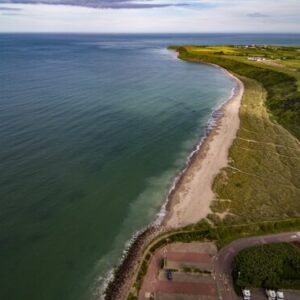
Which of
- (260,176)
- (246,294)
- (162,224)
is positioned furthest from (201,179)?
(246,294)

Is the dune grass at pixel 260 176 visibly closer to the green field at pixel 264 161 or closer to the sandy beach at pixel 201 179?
the green field at pixel 264 161

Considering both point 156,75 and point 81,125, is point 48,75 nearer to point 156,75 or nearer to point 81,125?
point 156,75

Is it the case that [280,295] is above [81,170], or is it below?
above

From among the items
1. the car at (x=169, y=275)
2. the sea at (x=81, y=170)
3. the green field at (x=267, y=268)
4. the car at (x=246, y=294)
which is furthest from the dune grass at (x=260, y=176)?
the car at (x=169, y=275)

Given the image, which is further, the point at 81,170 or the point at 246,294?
the point at 81,170

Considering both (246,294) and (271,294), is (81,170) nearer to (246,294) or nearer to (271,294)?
(246,294)

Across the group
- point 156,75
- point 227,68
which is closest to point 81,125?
point 156,75
